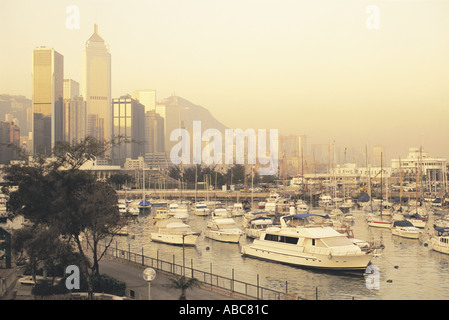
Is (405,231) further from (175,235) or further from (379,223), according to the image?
(175,235)

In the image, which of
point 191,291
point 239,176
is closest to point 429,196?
point 239,176

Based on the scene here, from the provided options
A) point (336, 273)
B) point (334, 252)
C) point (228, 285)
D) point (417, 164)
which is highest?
point (417, 164)

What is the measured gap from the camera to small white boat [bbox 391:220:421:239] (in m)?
46.8

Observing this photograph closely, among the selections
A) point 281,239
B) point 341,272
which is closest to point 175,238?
point 281,239

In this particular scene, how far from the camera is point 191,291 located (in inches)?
822

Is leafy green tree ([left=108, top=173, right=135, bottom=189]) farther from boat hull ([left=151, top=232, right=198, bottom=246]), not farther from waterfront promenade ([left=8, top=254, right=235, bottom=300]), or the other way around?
boat hull ([left=151, top=232, right=198, bottom=246])

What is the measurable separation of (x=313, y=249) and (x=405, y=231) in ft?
61.6

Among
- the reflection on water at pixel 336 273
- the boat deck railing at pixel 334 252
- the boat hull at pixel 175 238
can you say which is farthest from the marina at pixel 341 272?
the boat deck railing at pixel 334 252

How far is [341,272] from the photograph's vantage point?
31531 millimetres

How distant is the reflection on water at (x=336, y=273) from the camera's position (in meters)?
27.6

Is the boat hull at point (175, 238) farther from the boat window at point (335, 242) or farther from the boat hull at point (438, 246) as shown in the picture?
the boat hull at point (438, 246)
